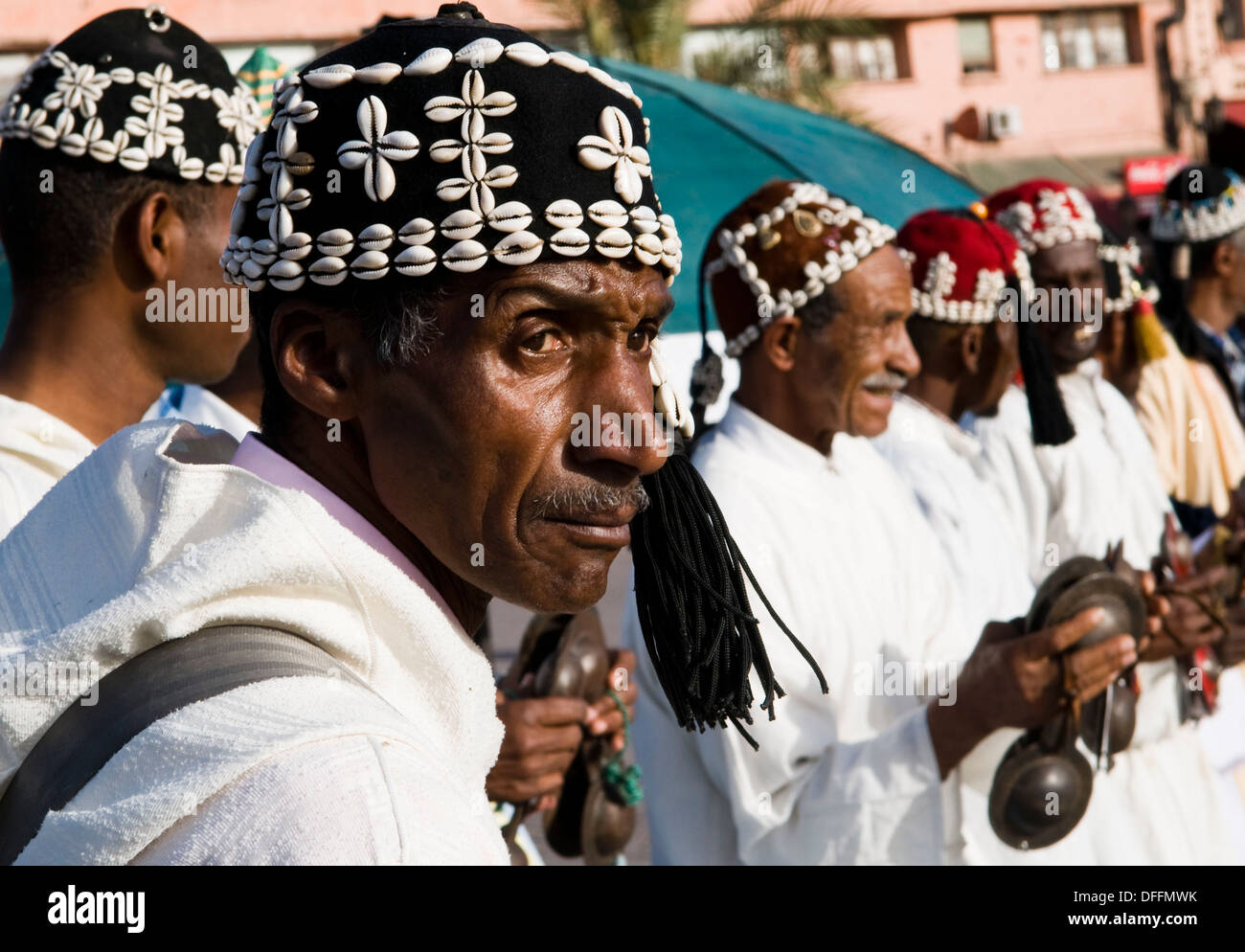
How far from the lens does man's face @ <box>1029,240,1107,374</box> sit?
561 centimetres

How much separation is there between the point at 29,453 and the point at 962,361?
11.6 feet

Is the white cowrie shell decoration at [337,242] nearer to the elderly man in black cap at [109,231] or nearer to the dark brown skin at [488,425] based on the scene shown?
the dark brown skin at [488,425]

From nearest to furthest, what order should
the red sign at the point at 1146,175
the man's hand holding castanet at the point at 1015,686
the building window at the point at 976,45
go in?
1. the man's hand holding castanet at the point at 1015,686
2. the red sign at the point at 1146,175
3. the building window at the point at 976,45

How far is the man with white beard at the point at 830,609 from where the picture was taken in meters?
3.30

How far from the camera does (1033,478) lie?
17.4ft

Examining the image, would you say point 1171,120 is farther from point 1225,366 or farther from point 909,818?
point 909,818

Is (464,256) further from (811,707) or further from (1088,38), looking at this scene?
(1088,38)

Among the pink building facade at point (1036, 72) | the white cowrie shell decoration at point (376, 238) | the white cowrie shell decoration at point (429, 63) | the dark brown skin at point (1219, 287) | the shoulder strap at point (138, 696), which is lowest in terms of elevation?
the shoulder strap at point (138, 696)

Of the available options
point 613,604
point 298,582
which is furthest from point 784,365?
point 613,604

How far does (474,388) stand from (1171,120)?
24.9 meters

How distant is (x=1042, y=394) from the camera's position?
204 inches

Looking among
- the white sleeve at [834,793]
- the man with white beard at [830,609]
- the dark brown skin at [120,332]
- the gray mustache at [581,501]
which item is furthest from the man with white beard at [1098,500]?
the gray mustache at [581,501]

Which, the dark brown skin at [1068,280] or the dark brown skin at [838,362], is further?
the dark brown skin at [1068,280]
